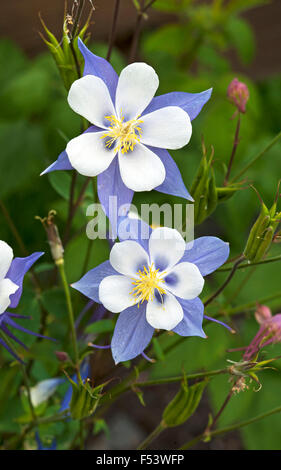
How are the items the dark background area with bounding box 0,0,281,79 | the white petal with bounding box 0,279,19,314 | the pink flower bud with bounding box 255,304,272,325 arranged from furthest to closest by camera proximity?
the dark background area with bounding box 0,0,281,79 → the pink flower bud with bounding box 255,304,272,325 → the white petal with bounding box 0,279,19,314

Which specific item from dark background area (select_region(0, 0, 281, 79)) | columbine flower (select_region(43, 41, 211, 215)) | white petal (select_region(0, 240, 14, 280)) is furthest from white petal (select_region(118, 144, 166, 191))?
dark background area (select_region(0, 0, 281, 79))

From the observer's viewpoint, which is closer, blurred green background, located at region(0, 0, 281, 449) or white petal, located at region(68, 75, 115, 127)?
white petal, located at region(68, 75, 115, 127)

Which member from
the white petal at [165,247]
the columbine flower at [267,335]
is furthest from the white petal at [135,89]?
the columbine flower at [267,335]

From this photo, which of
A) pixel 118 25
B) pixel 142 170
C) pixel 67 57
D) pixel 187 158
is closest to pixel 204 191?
pixel 142 170

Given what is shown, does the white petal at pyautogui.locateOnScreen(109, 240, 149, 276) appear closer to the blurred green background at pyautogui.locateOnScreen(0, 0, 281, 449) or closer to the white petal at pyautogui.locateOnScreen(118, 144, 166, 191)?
the white petal at pyautogui.locateOnScreen(118, 144, 166, 191)

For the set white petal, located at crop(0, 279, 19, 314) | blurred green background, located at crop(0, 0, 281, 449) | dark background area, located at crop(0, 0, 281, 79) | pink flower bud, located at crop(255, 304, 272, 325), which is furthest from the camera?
dark background area, located at crop(0, 0, 281, 79)

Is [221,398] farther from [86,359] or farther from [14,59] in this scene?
[14,59]
